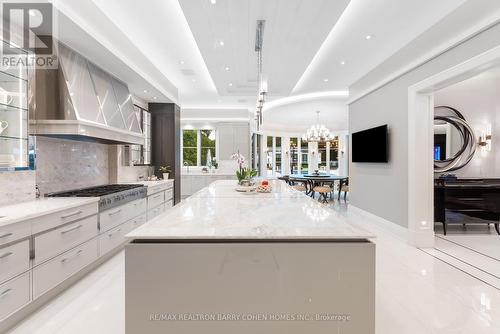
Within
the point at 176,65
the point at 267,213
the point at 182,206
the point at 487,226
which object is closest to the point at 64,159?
the point at 182,206

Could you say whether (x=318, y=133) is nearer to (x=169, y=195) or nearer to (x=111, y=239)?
(x=169, y=195)

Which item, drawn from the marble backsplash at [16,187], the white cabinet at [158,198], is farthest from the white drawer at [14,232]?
the white cabinet at [158,198]

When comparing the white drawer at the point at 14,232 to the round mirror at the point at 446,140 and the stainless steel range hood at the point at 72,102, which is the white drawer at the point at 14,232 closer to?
the stainless steel range hood at the point at 72,102

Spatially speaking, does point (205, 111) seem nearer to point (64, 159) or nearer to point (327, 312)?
point (64, 159)

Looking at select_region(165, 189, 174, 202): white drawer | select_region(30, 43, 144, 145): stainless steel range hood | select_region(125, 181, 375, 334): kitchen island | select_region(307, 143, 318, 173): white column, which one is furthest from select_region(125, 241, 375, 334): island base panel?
select_region(307, 143, 318, 173): white column

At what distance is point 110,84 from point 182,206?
A: 9.07ft

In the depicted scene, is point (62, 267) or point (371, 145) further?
point (371, 145)

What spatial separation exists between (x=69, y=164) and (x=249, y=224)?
3.12m

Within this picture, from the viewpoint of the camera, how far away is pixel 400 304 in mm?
2189

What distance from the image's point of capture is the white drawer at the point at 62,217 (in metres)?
2.10

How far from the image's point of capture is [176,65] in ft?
15.9

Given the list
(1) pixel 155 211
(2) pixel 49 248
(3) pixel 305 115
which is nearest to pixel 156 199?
(1) pixel 155 211

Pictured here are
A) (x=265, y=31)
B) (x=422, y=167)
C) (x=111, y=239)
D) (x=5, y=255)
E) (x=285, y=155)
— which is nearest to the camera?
(x=5, y=255)

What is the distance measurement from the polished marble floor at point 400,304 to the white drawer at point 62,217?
0.71m
